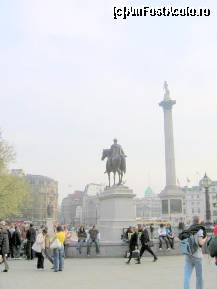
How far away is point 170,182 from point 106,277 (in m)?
61.5

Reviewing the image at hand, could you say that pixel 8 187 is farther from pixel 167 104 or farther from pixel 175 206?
pixel 167 104

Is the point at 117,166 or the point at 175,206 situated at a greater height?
the point at 117,166

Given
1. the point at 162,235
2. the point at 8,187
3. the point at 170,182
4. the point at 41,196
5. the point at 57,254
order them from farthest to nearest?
the point at 41,196, the point at 170,182, the point at 8,187, the point at 162,235, the point at 57,254

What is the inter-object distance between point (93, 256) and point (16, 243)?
13.8 ft

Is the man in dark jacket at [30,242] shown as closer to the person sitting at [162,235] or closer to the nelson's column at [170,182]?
the person sitting at [162,235]

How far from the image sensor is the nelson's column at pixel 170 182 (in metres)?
72.4

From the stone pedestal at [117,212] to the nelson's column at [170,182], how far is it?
3957 cm

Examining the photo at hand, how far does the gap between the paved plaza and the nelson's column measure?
2010 inches

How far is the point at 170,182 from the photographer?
75.6 m

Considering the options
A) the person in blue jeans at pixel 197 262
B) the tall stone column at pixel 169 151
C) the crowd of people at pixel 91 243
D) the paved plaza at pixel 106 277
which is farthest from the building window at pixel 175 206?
the person in blue jeans at pixel 197 262

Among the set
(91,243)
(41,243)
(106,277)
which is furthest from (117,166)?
(106,277)

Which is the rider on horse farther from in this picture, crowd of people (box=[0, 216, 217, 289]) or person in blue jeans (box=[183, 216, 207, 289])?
person in blue jeans (box=[183, 216, 207, 289])

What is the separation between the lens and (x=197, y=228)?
35.4 ft

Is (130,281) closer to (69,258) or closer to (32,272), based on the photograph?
(32,272)
